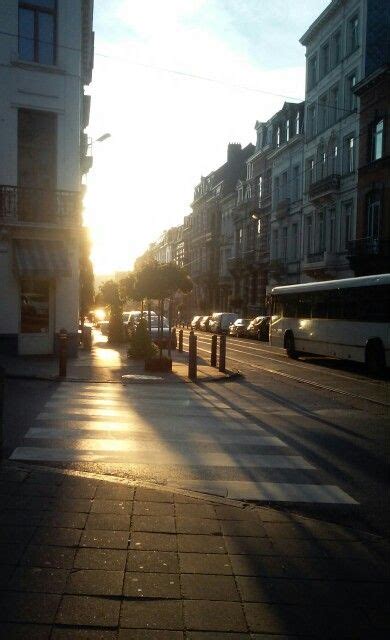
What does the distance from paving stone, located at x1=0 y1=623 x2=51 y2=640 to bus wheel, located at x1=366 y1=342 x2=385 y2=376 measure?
1590 cm

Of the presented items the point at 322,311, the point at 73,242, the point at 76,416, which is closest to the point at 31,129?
the point at 73,242

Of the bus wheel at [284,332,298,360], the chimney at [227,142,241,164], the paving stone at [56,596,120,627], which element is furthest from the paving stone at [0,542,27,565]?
the chimney at [227,142,241,164]

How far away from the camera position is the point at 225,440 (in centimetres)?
897

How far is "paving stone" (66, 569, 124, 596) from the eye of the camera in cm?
381

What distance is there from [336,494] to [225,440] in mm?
2637

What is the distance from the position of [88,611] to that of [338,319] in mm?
18434

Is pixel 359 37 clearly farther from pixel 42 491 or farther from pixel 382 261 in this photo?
pixel 42 491

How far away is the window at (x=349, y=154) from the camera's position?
38.4m

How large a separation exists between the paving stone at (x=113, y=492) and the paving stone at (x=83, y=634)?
228 centimetres

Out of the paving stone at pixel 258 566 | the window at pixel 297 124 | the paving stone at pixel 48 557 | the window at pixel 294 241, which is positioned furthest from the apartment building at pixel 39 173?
the window at pixel 297 124

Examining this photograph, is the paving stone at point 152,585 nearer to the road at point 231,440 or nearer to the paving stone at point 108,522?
the paving stone at point 108,522

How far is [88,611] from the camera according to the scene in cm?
359

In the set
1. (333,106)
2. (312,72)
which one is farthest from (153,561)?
(312,72)

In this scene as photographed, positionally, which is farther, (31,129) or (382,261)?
(382,261)
